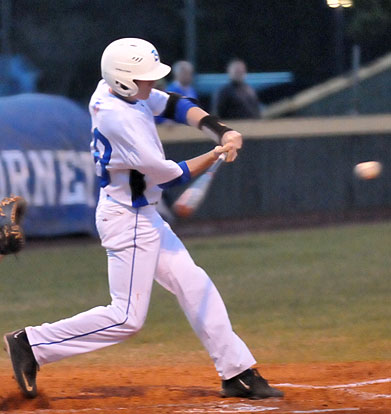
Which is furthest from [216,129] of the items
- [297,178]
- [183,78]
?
[297,178]

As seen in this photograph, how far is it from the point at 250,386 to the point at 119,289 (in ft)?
2.91

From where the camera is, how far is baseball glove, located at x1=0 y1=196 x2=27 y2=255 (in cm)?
507

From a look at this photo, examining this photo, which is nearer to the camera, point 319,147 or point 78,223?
point 78,223

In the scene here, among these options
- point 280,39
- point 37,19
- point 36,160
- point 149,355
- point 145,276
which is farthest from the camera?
point 280,39

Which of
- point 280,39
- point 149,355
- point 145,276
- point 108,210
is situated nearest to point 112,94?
point 108,210

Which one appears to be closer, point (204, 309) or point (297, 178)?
point (204, 309)

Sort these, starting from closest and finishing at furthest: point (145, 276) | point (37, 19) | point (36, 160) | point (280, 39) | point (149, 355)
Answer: point (145, 276) < point (149, 355) < point (36, 160) < point (37, 19) < point (280, 39)

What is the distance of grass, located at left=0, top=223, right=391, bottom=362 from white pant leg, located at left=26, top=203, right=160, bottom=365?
1778mm

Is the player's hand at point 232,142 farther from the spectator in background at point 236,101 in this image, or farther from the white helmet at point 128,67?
the spectator in background at point 236,101

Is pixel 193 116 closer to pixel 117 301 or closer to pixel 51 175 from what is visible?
pixel 117 301

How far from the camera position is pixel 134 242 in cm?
518

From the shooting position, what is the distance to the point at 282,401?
531 centimetres

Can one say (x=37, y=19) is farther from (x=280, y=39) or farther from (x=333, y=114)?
(x=333, y=114)

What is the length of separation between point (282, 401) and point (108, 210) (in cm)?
138
